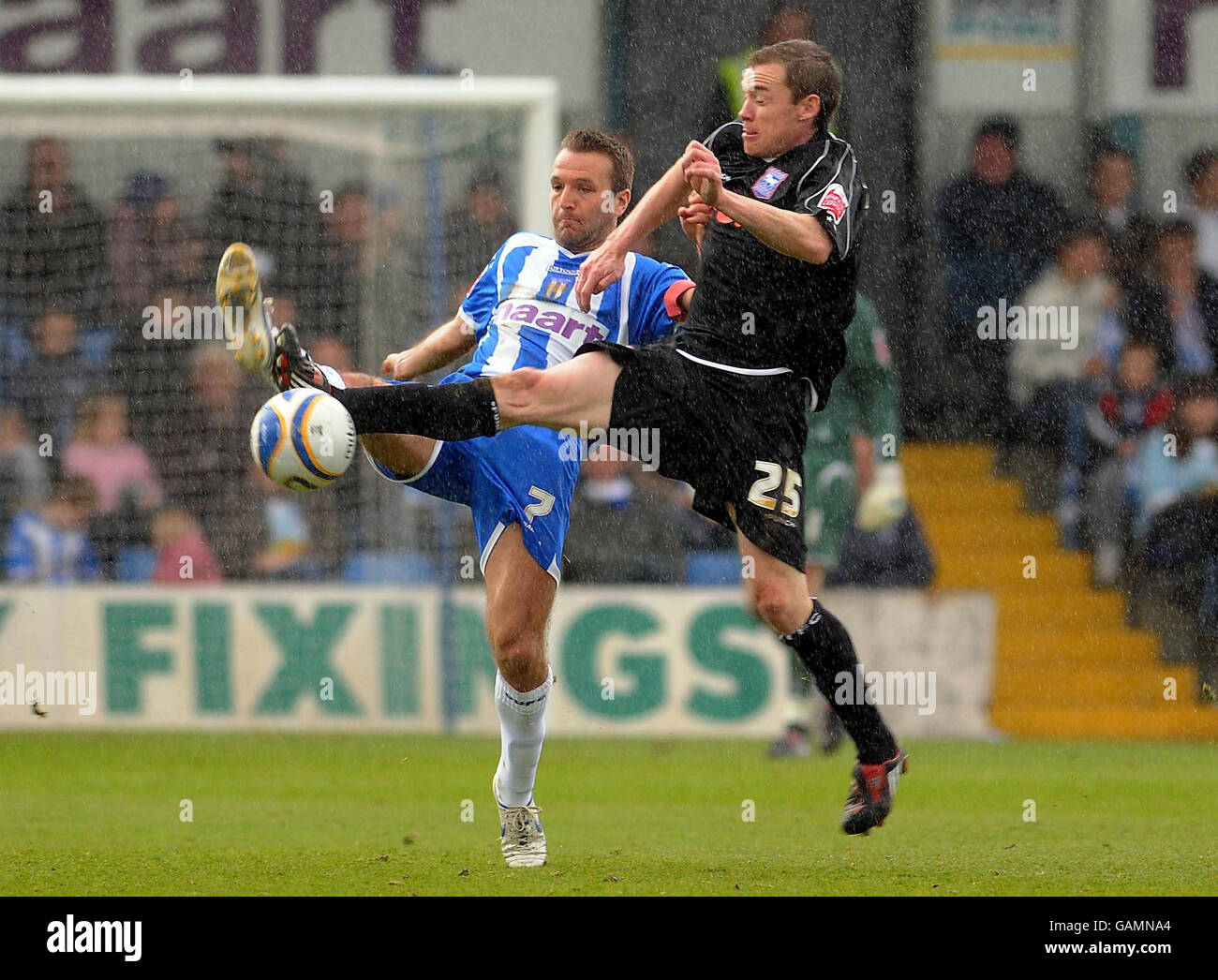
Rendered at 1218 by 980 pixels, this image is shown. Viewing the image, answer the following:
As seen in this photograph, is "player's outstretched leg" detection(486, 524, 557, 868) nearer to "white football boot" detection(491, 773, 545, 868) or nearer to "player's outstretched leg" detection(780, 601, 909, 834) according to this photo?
"white football boot" detection(491, 773, 545, 868)

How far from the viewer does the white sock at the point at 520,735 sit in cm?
615

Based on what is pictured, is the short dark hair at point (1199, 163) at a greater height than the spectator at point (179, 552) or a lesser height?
greater

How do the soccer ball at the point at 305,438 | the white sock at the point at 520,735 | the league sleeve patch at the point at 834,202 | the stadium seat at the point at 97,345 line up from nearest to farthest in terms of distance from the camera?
the soccer ball at the point at 305,438 < the league sleeve patch at the point at 834,202 < the white sock at the point at 520,735 < the stadium seat at the point at 97,345

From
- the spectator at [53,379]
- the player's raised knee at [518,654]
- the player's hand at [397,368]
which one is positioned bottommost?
the player's raised knee at [518,654]

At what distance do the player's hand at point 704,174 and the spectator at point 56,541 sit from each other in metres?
6.65

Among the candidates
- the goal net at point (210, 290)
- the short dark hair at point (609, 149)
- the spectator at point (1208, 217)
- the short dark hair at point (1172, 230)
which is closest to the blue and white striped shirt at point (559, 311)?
the short dark hair at point (609, 149)

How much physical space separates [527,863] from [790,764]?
3.63 metres

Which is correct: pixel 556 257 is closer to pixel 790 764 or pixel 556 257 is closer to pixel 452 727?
pixel 790 764

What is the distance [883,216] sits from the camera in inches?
557

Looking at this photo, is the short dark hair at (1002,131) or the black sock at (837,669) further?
the short dark hair at (1002,131)

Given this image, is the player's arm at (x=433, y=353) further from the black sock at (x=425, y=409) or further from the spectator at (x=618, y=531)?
the spectator at (x=618, y=531)

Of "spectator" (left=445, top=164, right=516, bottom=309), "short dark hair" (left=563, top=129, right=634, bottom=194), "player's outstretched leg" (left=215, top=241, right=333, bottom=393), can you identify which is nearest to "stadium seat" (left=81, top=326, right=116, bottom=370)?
"spectator" (left=445, top=164, right=516, bottom=309)

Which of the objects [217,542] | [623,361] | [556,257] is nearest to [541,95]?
[217,542]

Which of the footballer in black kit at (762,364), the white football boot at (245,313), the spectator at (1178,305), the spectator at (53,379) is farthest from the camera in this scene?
the spectator at (1178,305)
